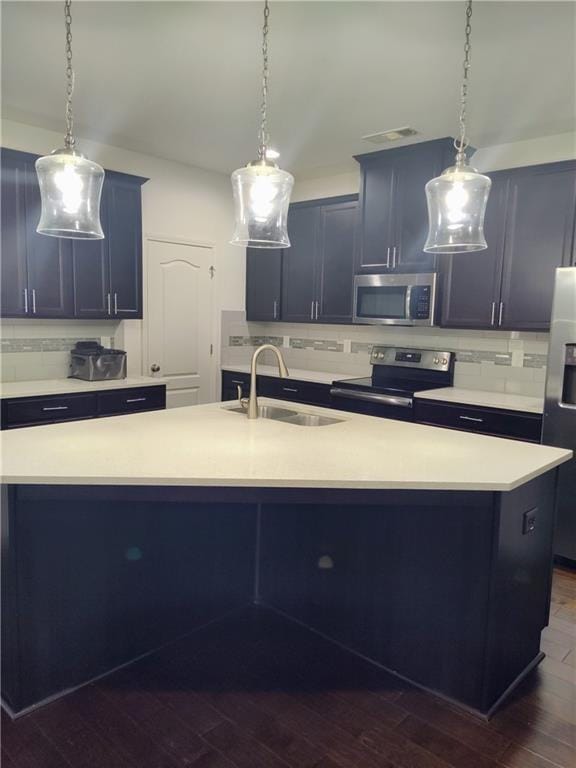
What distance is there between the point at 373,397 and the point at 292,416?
49.4 inches

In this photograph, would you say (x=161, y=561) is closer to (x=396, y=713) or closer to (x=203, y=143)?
(x=396, y=713)

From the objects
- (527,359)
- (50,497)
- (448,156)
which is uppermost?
(448,156)

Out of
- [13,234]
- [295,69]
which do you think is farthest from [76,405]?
[295,69]

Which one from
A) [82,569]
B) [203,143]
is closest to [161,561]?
[82,569]

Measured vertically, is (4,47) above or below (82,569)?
above

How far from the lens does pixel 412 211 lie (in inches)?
161

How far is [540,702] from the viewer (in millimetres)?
2035

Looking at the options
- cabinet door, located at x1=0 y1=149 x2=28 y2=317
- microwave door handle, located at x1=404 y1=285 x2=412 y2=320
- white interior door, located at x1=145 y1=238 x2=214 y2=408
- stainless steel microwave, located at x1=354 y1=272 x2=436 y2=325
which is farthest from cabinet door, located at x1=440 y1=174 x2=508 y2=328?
cabinet door, located at x1=0 y1=149 x2=28 y2=317

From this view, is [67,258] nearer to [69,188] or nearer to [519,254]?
[69,188]

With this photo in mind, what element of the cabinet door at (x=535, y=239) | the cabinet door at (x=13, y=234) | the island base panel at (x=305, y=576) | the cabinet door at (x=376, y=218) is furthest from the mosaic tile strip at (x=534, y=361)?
the cabinet door at (x=13, y=234)

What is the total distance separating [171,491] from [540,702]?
1.58 m

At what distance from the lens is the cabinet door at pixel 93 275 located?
3936 millimetres

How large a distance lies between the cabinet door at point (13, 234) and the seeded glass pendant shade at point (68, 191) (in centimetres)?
182

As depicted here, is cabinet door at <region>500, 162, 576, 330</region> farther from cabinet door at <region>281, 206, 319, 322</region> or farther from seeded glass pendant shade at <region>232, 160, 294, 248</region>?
seeded glass pendant shade at <region>232, 160, 294, 248</region>
